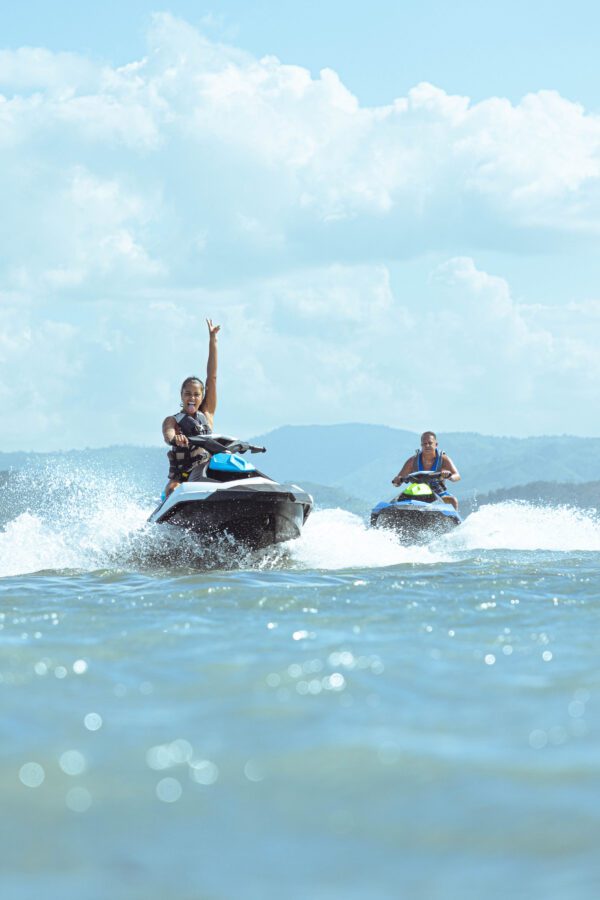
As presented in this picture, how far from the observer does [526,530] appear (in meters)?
18.4

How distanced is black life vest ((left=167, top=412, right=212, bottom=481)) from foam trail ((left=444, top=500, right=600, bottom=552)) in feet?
17.9

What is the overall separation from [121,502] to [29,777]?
1115cm

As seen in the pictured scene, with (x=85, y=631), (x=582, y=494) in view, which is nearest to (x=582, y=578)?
(x=85, y=631)

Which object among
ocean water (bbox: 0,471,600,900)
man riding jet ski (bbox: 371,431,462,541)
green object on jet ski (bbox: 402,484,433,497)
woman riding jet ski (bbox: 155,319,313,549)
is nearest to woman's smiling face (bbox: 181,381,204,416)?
woman riding jet ski (bbox: 155,319,313,549)

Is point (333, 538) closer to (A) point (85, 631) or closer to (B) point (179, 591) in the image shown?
(B) point (179, 591)

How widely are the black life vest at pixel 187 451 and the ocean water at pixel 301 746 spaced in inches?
165

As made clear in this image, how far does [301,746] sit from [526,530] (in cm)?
1534

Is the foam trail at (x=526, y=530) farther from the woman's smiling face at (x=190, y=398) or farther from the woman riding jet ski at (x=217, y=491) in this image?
the woman's smiling face at (x=190, y=398)

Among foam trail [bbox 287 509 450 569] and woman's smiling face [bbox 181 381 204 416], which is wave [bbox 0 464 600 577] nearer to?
foam trail [bbox 287 509 450 569]

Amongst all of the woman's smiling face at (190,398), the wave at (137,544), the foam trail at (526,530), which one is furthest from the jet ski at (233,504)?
the foam trail at (526,530)

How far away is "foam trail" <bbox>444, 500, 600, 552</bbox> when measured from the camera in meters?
15.9

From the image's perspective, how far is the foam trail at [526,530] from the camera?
52.2 feet

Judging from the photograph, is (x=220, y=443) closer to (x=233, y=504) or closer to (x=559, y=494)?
(x=233, y=504)

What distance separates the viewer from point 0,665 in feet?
16.6
